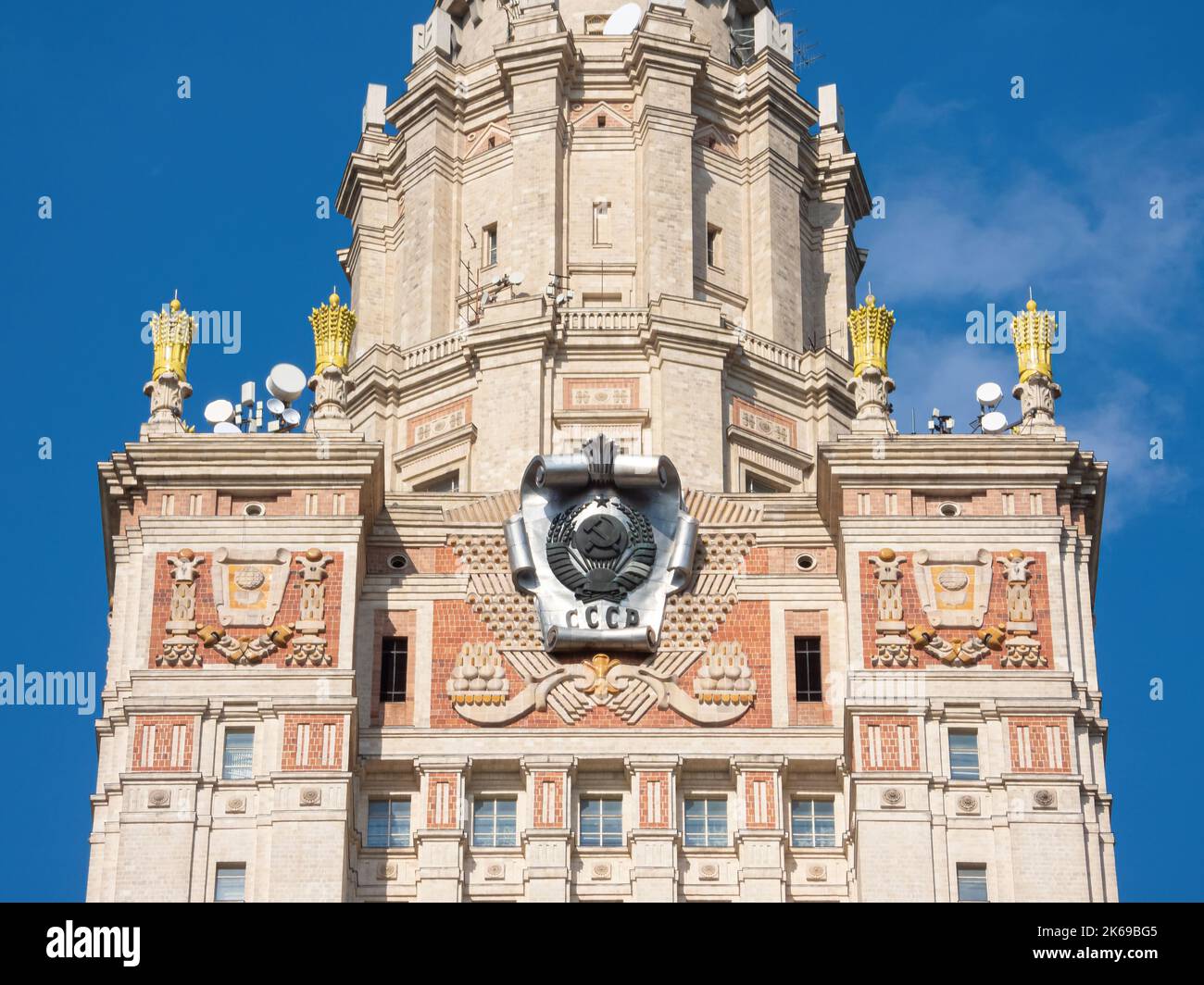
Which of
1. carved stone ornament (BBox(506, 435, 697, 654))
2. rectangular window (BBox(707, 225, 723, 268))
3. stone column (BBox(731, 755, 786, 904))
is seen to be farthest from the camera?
rectangular window (BBox(707, 225, 723, 268))

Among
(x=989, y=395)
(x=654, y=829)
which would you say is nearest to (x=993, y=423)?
(x=989, y=395)

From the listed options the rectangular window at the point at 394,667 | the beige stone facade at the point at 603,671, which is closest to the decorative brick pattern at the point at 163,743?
the beige stone facade at the point at 603,671

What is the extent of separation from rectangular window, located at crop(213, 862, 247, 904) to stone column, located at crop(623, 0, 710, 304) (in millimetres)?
17871

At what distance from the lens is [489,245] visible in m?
75.2

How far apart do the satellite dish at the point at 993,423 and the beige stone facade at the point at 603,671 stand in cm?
171

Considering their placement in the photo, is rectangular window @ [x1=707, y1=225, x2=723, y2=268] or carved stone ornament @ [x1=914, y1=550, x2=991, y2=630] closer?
carved stone ornament @ [x1=914, y1=550, x2=991, y2=630]

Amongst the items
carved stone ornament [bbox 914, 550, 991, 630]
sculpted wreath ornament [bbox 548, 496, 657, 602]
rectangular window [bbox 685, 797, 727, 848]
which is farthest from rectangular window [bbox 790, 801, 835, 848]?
sculpted wreath ornament [bbox 548, 496, 657, 602]

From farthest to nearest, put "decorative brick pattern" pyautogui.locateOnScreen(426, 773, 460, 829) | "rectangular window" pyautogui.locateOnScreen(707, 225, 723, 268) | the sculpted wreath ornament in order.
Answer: "rectangular window" pyautogui.locateOnScreen(707, 225, 723, 268), the sculpted wreath ornament, "decorative brick pattern" pyautogui.locateOnScreen(426, 773, 460, 829)

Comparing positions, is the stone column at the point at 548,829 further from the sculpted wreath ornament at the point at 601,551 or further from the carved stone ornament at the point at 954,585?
the carved stone ornament at the point at 954,585

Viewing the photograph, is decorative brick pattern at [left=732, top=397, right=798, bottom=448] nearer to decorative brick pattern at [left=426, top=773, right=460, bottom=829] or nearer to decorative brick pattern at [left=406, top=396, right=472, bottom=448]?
decorative brick pattern at [left=406, top=396, right=472, bottom=448]

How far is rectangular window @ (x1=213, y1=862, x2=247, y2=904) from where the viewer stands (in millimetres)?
60469

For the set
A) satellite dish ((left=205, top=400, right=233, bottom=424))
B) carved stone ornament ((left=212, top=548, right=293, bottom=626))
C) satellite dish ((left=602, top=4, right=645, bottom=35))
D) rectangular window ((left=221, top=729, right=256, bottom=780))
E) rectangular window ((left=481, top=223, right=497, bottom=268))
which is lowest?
rectangular window ((left=221, top=729, right=256, bottom=780))
